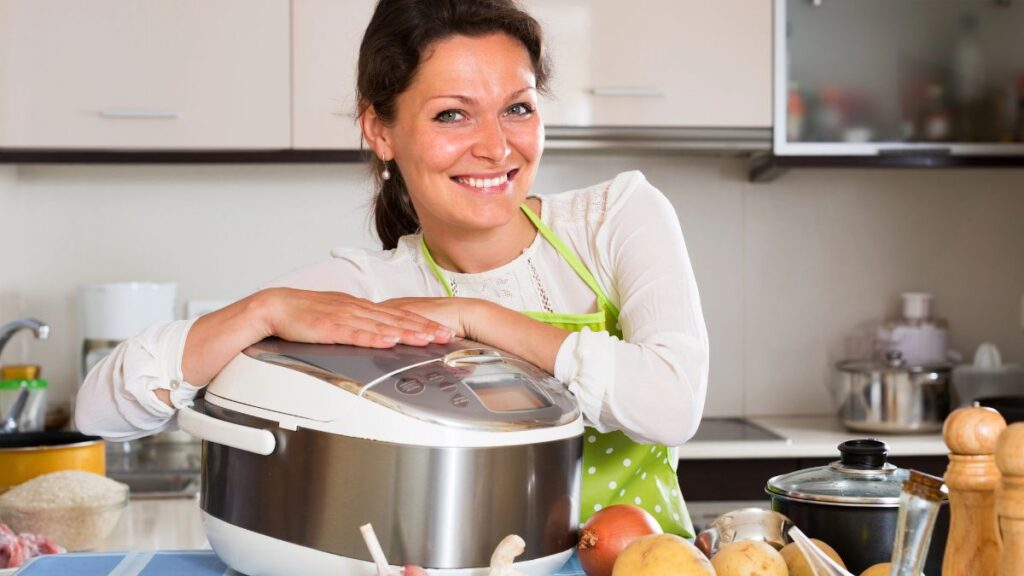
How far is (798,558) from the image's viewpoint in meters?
0.81

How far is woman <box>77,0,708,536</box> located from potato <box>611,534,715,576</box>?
0.27 meters

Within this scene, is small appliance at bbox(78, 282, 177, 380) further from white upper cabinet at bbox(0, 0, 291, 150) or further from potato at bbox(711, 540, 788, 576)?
potato at bbox(711, 540, 788, 576)

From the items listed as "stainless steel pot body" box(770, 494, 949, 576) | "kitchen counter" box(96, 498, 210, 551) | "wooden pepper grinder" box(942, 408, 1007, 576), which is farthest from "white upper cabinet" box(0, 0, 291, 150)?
"wooden pepper grinder" box(942, 408, 1007, 576)

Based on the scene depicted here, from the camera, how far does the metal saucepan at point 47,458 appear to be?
1.62 m

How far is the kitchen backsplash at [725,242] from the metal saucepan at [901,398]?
1.18 ft

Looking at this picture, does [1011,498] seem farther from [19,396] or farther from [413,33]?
[19,396]

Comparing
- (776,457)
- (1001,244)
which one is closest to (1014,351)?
(1001,244)

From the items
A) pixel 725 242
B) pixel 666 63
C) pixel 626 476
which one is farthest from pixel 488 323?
pixel 725 242

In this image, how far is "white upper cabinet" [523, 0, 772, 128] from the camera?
2699mm

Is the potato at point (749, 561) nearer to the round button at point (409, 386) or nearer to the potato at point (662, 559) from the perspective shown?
the potato at point (662, 559)

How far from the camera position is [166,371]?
43.4 inches

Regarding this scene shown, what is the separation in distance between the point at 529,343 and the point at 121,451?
1.81 meters

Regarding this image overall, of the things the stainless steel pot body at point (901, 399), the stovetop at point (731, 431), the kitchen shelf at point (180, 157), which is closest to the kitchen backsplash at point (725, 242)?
the stovetop at point (731, 431)

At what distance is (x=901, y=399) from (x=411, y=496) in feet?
6.83
